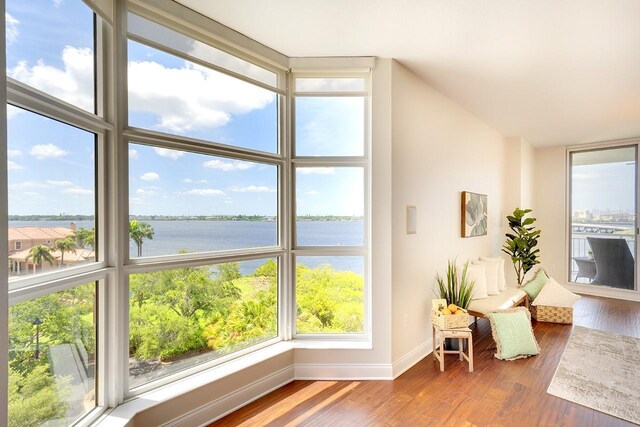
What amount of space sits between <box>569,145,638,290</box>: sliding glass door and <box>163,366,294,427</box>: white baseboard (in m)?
6.25

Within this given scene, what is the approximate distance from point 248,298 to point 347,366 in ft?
3.49

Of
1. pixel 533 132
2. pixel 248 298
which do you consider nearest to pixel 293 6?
pixel 248 298

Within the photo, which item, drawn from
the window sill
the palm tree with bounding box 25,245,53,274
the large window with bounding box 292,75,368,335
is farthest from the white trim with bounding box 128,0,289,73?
the window sill

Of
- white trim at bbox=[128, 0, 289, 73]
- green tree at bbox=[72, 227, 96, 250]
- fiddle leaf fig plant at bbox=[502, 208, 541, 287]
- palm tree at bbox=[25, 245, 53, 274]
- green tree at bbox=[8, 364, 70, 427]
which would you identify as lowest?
green tree at bbox=[8, 364, 70, 427]

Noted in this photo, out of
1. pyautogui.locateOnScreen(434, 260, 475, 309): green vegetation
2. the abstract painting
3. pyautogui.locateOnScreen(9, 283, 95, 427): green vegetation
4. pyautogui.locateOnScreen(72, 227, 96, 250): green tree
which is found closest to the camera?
pyautogui.locateOnScreen(9, 283, 95, 427): green vegetation

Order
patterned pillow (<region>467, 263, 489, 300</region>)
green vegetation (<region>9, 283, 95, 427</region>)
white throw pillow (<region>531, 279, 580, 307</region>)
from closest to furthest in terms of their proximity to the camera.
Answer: green vegetation (<region>9, 283, 95, 427</region>) < patterned pillow (<region>467, 263, 489, 300</region>) < white throw pillow (<region>531, 279, 580, 307</region>)

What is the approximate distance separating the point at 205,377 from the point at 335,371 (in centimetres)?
110

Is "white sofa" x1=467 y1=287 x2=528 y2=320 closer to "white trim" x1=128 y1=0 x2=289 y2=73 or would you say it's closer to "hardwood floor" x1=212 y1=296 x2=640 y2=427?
"hardwood floor" x1=212 y1=296 x2=640 y2=427

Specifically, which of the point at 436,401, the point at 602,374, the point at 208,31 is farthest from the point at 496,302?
the point at 208,31

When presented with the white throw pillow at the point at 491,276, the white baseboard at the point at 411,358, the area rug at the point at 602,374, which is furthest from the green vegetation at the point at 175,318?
the white throw pillow at the point at 491,276

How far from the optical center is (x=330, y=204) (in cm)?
291

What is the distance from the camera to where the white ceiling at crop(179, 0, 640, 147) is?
2.06 meters

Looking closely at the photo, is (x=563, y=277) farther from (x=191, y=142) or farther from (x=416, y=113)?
(x=191, y=142)

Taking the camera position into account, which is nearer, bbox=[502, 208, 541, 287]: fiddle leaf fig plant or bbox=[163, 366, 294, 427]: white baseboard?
bbox=[163, 366, 294, 427]: white baseboard
